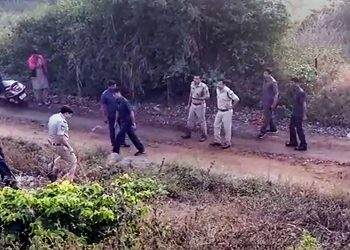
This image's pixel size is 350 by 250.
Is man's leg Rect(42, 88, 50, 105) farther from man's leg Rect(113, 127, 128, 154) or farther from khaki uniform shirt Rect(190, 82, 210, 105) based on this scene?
khaki uniform shirt Rect(190, 82, 210, 105)

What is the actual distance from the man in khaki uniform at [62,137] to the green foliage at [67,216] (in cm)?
308

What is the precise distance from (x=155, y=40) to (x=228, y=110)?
386cm

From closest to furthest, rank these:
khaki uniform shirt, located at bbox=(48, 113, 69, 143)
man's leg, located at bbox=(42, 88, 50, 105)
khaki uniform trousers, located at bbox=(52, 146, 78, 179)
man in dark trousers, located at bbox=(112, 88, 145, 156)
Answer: khaki uniform shirt, located at bbox=(48, 113, 69, 143) < khaki uniform trousers, located at bbox=(52, 146, 78, 179) < man in dark trousers, located at bbox=(112, 88, 145, 156) < man's leg, located at bbox=(42, 88, 50, 105)

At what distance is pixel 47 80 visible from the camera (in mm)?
17844

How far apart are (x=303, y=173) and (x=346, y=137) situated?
7.73 ft

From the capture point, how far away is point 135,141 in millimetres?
13711

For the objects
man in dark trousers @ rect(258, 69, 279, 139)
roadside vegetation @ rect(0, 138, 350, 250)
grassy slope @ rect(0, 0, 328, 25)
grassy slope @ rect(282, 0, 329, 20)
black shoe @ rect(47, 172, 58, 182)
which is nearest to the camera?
roadside vegetation @ rect(0, 138, 350, 250)

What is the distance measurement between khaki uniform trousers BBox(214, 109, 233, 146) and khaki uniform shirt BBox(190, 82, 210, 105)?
0.50 metres

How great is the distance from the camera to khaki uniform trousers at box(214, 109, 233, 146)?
14008mm

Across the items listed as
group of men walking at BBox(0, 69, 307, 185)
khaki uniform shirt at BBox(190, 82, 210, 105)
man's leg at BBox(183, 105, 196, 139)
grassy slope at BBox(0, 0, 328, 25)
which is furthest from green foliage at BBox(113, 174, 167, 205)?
grassy slope at BBox(0, 0, 328, 25)

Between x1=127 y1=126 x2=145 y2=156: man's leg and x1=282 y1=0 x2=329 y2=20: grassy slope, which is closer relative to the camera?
x1=127 y1=126 x2=145 y2=156: man's leg

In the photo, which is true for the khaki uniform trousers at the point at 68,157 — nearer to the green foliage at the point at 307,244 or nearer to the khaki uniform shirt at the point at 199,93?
the khaki uniform shirt at the point at 199,93

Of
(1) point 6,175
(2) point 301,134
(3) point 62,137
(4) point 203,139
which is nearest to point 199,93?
(4) point 203,139

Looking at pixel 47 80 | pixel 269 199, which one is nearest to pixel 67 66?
pixel 47 80
